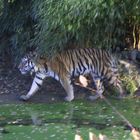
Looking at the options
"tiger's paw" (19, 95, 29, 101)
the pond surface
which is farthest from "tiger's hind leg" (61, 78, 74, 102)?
"tiger's paw" (19, 95, 29, 101)

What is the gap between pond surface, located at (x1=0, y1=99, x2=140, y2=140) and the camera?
6.83 m

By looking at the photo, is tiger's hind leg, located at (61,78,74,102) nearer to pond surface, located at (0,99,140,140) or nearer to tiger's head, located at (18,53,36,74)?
pond surface, located at (0,99,140,140)

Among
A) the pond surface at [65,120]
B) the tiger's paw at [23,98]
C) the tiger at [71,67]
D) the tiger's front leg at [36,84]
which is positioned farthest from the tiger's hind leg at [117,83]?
the tiger's paw at [23,98]

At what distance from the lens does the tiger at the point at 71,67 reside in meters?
9.98

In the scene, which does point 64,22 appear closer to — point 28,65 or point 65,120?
point 28,65

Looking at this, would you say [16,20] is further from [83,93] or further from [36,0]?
[83,93]

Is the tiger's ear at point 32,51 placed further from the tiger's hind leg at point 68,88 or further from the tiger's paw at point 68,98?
the tiger's paw at point 68,98

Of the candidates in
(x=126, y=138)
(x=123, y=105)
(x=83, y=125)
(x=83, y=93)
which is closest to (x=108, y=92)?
(x=83, y=93)

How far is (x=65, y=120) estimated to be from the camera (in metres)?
7.89

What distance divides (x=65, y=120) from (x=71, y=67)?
8.10 feet

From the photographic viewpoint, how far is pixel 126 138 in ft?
21.1

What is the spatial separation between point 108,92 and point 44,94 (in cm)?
125

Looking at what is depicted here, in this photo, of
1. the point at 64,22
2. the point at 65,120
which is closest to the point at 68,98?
the point at 64,22

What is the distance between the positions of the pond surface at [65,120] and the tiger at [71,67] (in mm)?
518
